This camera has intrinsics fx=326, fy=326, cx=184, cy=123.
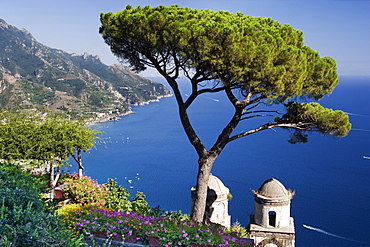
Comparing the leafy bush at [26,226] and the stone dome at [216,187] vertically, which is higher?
the stone dome at [216,187]

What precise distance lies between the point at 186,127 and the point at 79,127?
123 inches

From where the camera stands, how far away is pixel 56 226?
3.37 m

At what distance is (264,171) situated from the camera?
3928cm

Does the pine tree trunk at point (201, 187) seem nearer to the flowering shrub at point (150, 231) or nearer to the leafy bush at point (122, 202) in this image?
the leafy bush at point (122, 202)

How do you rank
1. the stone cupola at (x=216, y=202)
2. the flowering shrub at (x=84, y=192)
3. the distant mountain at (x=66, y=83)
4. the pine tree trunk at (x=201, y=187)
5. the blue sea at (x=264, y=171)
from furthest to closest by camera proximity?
the distant mountain at (x=66, y=83) < the blue sea at (x=264, y=171) < the stone cupola at (x=216, y=202) < the flowering shrub at (x=84, y=192) < the pine tree trunk at (x=201, y=187)

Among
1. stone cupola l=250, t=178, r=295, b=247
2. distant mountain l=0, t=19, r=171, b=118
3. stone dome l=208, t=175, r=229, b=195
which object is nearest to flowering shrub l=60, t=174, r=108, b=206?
stone dome l=208, t=175, r=229, b=195

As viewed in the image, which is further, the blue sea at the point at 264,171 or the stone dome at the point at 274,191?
the blue sea at the point at 264,171

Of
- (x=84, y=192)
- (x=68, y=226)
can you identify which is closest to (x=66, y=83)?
(x=84, y=192)

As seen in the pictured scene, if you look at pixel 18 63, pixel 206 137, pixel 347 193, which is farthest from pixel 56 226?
pixel 18 63

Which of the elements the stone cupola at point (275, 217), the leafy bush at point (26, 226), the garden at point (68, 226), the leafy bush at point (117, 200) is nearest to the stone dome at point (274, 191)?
the stone cupola at point (275, 217)

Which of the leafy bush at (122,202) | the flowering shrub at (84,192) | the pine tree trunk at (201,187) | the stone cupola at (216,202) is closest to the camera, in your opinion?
the pine tree trunk at (201,187)

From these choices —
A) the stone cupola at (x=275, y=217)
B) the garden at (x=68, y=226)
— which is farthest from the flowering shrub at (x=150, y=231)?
the stone cupola at (x=275, y=217)

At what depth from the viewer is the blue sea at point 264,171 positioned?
27203 mm

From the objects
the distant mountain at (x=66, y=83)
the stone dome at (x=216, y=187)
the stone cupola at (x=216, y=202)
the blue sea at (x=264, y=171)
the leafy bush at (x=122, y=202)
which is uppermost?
the distant mountain at (x=66, y=83)
